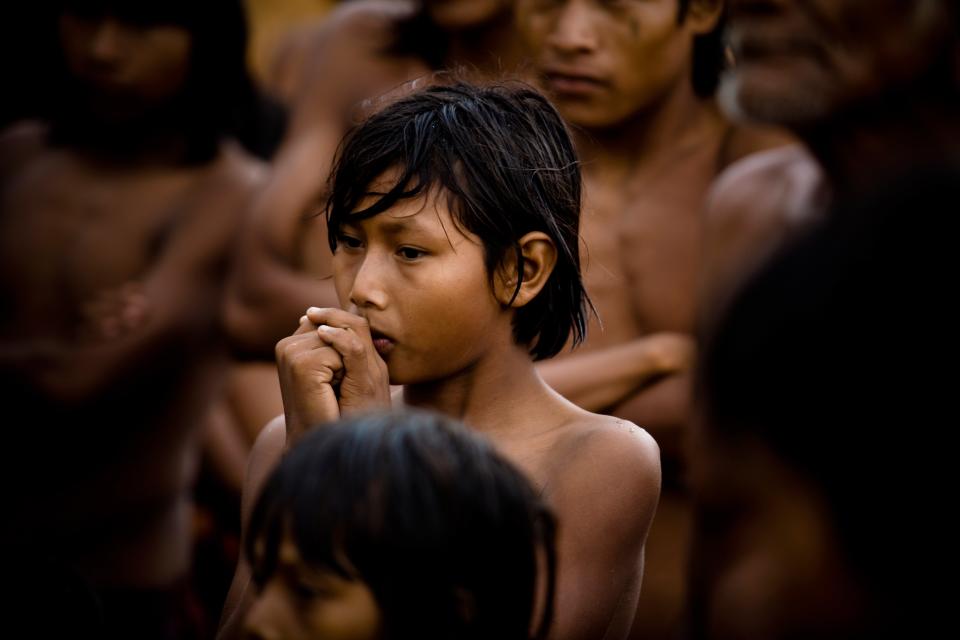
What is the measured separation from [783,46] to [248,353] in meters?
2.33

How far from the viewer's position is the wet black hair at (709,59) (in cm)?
392

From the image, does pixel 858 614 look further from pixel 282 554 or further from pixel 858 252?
pixel 282 554

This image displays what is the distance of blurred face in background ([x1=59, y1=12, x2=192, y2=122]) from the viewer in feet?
15.5

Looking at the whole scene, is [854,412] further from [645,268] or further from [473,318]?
[645,268]

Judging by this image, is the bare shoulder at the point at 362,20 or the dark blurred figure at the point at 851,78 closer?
the dark blurred figure at the point at 851,78

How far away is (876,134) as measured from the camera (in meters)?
2.60

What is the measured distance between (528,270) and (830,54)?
62cm

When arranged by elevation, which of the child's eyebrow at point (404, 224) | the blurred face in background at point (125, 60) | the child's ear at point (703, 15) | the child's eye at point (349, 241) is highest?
the child's eyebrow at point (404, 224)

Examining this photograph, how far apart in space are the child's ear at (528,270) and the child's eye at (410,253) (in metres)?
0.15

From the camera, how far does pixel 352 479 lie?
1.94 m

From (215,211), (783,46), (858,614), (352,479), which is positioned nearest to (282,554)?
(352,479)

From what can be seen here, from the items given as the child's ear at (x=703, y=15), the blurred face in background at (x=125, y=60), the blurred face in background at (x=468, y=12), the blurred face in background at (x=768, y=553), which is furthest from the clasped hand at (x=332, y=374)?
the blurred face in background at (x=125, y=60)

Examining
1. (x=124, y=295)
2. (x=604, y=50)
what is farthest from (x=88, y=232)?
(x=604, y=50)

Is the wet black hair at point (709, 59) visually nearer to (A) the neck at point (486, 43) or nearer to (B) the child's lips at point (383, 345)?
(A) the neck at point (486, 43)
